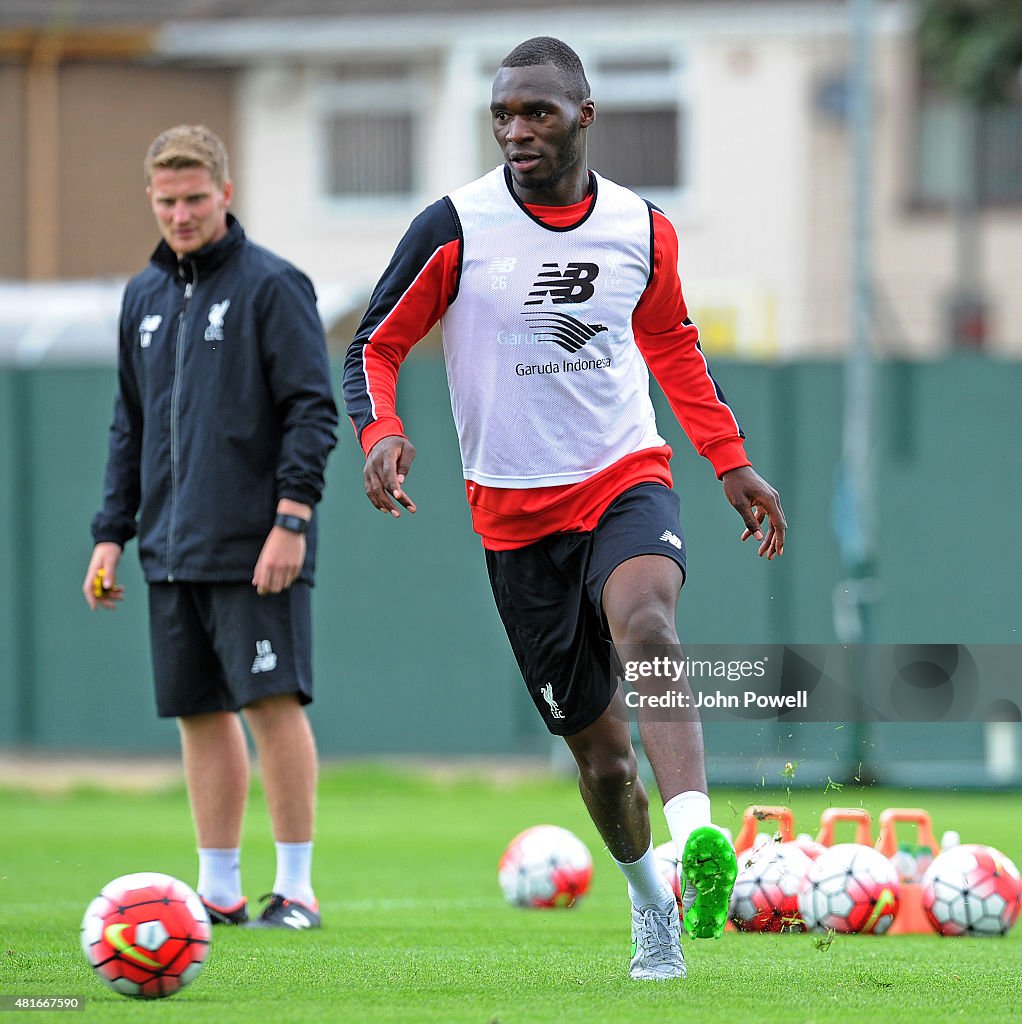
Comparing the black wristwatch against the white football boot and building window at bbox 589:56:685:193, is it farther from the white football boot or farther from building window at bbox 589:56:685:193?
building window at bbox 589:56:685:193

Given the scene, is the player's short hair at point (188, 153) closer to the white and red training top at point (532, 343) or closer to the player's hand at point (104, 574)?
the player's hand at point (104, 574)

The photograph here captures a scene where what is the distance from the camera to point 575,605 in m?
5.66

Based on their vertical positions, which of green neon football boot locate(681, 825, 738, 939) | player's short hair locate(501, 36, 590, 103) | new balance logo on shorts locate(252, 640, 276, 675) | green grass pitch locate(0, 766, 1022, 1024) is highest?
player's short hair locate(501, 36, 590, 103)

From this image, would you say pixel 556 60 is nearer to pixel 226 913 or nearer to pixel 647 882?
pixel 647 882

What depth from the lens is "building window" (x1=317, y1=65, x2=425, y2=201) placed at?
26328 mm

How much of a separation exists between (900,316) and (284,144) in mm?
7870

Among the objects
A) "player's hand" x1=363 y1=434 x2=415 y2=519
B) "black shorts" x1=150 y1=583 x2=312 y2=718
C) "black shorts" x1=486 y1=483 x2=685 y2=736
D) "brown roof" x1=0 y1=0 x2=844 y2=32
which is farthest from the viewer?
"brown roof" x1=0 y1=0 x2=844 y2=32

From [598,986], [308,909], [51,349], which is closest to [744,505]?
[598,986]

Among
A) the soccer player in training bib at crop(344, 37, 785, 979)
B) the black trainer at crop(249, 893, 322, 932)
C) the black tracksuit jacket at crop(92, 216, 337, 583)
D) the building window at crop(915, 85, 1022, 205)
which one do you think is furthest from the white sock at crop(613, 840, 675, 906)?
the building window at crop(915, 85, 1022, 205)

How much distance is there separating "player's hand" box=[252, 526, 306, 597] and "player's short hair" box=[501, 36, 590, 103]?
1.93 metres

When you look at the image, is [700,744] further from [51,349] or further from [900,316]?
[900,316]

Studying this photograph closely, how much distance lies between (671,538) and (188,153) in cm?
258

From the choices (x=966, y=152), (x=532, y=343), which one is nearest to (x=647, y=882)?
(x=532, y=343)

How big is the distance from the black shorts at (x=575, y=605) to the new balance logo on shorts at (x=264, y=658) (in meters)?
1.51
